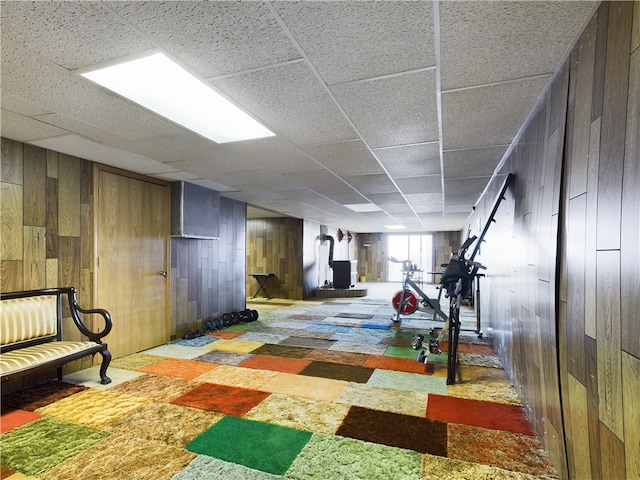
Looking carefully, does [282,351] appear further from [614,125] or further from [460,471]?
[614,125]

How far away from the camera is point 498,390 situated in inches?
127

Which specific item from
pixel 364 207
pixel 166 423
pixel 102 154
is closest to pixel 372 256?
pixel 364 207

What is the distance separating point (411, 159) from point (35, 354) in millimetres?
4049

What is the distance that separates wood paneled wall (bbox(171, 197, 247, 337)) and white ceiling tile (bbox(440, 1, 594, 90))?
461 centimetres

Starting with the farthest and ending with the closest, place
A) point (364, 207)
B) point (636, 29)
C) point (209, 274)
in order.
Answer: point (364, 207) < point (209, 274) < point (636, 29)

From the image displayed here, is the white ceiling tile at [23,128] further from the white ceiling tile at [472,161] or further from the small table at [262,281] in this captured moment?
the small table at [262,281]

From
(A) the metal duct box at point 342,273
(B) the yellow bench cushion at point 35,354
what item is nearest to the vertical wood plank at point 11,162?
(B) the yellow bench cushion at point 35,354

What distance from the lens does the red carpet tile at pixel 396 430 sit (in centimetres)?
231

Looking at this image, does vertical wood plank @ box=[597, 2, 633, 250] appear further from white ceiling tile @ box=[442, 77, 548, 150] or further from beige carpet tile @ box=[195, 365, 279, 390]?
beige carpet tile @ box=[195, 365, 279, 390]

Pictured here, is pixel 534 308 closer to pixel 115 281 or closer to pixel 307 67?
pixel 307 67

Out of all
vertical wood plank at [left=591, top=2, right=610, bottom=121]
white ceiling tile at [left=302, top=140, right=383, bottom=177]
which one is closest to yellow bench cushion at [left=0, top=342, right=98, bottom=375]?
white ceiling tile at [left=302, top=140, right=383, bottom=177]

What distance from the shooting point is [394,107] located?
251cm

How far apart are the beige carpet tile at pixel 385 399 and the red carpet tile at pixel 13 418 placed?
8.05 ft

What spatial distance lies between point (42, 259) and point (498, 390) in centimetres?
468
